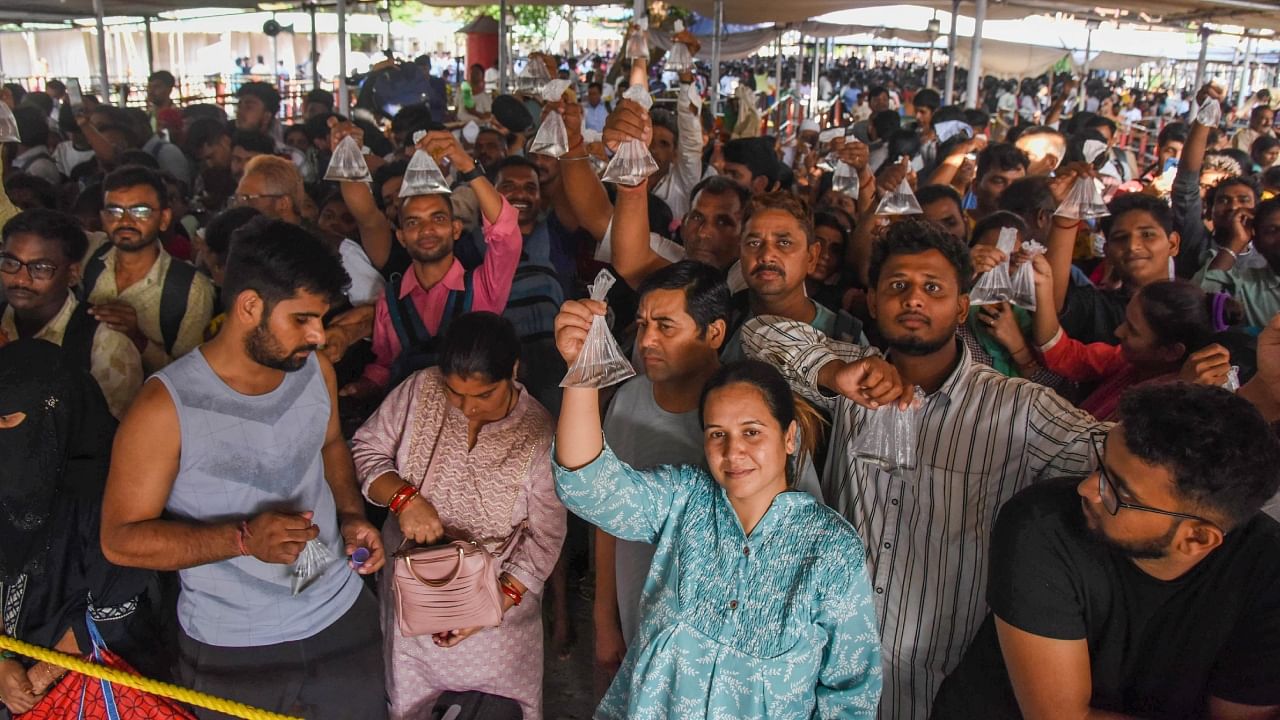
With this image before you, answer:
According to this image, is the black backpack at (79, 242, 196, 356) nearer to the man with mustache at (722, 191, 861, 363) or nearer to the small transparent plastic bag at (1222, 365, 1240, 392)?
the man with mustache at (722, 191, 861, 363)

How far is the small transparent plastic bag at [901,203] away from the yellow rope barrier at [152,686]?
2.47 meters

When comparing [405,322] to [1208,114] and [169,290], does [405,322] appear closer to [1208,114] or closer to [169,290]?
[169,290]

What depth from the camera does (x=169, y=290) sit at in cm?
304

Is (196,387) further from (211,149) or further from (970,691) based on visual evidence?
(211,149)

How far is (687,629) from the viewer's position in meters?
1.96

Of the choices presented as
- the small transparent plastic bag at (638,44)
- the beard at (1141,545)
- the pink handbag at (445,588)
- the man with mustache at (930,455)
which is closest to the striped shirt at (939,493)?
the man with mustache at (930,455)

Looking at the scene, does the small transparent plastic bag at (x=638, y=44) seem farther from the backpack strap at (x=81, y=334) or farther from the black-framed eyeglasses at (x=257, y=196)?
the backpack strap at (x=81, y=334)

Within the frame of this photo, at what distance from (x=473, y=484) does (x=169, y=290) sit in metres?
1.35

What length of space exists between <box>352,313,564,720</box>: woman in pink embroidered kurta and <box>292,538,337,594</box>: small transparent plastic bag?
228mm

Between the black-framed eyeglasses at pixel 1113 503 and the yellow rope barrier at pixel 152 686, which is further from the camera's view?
the yellow rope barrier at pixel 152 686

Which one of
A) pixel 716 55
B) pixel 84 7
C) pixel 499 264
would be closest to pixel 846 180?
pixel 499 264

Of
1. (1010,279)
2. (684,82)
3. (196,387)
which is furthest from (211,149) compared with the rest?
Answer: (1010,279)

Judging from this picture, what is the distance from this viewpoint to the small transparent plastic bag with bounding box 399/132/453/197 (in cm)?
297

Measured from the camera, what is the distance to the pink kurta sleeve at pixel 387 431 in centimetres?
258
